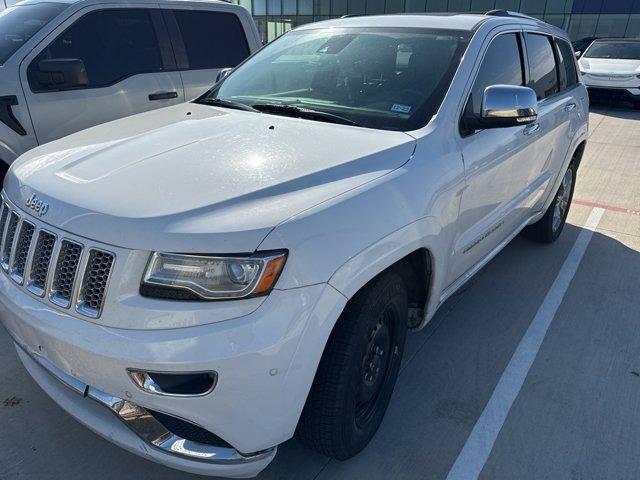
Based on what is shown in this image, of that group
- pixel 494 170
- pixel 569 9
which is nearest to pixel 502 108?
pixel 494 170

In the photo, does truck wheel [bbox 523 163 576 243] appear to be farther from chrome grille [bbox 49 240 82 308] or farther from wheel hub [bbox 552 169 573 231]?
chrome grille [bbox 49 240 82 308]

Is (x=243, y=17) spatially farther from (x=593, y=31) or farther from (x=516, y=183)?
(x=593, y=31)

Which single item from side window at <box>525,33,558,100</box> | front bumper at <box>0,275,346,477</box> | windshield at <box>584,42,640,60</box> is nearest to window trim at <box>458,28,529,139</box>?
side window at <box>525,33,558,100</box>

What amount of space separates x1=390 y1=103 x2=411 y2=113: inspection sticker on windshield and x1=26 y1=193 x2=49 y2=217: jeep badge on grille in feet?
5.44

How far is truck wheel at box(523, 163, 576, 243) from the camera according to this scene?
4660 millimetres

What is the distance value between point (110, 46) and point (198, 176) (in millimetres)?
3081

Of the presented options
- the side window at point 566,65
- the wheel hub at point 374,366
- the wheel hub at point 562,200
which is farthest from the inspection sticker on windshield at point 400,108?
the wheel hub at point 562,200

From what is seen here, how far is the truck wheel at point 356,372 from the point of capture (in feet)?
6.44

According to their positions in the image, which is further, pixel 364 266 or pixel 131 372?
pixel 364 266

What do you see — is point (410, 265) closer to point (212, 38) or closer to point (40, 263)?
point (40, 263)

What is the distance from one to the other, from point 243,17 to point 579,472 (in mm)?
5005

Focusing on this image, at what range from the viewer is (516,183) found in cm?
339

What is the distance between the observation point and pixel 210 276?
1681mm

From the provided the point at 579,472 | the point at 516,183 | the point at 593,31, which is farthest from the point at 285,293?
the point at 593,31
